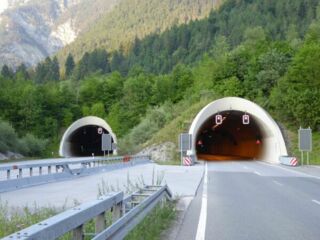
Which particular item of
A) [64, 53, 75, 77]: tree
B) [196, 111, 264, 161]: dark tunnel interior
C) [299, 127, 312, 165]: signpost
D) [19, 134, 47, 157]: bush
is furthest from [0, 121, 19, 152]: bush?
[64, 53, 75, 77]: tree

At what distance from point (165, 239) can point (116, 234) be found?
2740mm

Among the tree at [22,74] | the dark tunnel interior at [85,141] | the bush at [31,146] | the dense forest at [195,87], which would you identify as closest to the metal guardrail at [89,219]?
the dense forest at [195,87]

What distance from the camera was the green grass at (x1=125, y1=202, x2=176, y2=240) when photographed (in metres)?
7.97

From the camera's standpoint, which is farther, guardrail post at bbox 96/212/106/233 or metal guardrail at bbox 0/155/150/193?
metal guardrail at bbox 0/155/150/193

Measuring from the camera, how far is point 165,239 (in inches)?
334

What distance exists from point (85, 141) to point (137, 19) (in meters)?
102

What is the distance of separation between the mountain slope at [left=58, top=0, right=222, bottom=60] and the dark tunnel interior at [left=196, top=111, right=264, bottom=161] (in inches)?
3535

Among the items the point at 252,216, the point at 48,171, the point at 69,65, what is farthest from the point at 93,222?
the point at 69,65

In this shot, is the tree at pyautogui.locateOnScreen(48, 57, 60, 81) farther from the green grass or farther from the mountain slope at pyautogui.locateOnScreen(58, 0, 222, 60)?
the green grass

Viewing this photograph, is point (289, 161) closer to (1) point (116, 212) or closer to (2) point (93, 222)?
(2) point (93, 222)

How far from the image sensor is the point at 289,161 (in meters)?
41.6

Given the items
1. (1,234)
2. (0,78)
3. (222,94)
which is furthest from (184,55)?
(1,234)

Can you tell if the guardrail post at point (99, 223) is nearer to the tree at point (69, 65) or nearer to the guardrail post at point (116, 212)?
the guardrail post at point (116, 212)

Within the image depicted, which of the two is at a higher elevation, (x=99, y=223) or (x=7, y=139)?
(x=7, y=139)
